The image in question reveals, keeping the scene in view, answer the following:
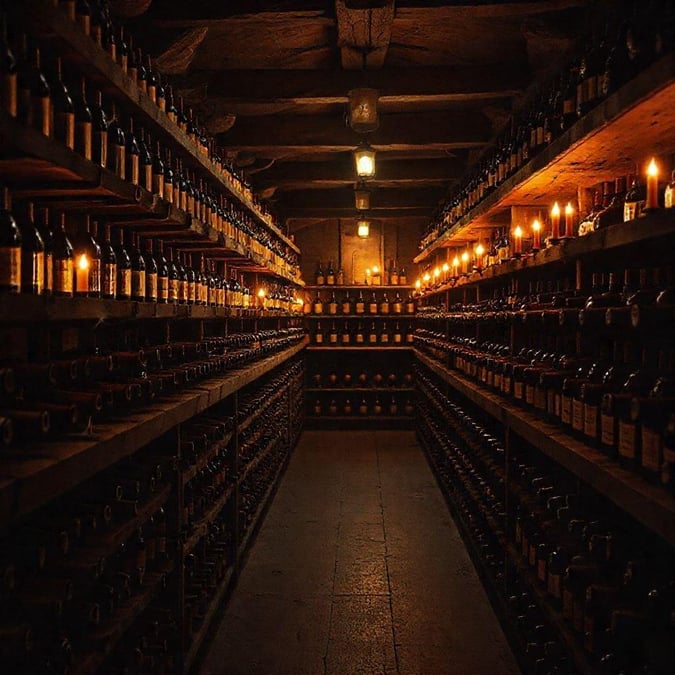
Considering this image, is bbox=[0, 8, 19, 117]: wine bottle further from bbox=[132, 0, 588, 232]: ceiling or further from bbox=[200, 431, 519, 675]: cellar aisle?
bbox=[200, 431, 519, 675]: cellar aisle

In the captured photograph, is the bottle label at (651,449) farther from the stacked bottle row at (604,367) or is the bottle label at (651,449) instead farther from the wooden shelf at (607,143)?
the wooden shelf at (607,143)

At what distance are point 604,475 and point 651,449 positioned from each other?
243mm

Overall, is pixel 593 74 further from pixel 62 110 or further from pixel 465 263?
pixel 465 263

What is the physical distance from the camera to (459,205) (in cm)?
841

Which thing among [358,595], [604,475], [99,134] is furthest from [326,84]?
[604,475]

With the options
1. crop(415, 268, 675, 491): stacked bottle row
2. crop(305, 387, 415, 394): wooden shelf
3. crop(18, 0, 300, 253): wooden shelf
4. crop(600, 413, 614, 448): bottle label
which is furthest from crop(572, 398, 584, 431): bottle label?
crop(305, 387, 415, 394): wooden shelf

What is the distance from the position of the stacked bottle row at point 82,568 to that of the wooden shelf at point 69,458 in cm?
35

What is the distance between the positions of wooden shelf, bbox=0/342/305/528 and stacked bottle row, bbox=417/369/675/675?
1755 mm

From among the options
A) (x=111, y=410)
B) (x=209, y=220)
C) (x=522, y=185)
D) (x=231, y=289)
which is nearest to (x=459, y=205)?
(x=231, y=289)

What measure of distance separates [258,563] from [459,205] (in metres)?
4.68

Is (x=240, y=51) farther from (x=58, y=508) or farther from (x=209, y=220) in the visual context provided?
(x=58, y=508)

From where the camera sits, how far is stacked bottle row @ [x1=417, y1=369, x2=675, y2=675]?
253 cm

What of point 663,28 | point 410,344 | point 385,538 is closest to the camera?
point 663,28

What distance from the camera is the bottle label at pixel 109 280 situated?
10.6 ft
